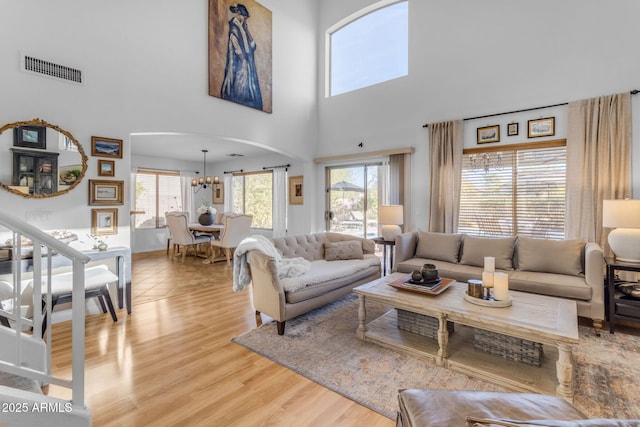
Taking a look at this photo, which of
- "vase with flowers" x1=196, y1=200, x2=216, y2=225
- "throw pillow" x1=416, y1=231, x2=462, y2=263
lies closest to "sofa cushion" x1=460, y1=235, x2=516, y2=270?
"throw pillow" x1=416, y1=231, x2=462, y2=263

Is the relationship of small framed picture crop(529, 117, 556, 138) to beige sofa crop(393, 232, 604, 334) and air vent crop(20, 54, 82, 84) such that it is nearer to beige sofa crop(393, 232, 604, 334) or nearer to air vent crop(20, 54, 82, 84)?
beige sofa crop(393, 232, 604, 334)

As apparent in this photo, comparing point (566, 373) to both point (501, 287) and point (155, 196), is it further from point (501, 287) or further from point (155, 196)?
point (155, 196)

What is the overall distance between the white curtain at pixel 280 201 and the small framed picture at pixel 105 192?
378 cm

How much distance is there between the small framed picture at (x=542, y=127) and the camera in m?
3.90

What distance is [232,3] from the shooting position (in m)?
4.83

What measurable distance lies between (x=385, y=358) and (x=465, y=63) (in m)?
4.30

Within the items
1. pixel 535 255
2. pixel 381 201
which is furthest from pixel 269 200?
pixel 535 255

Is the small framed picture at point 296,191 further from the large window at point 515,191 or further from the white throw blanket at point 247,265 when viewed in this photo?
the white throw blanket at point 247,265

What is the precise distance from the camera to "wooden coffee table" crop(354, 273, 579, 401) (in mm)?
1856

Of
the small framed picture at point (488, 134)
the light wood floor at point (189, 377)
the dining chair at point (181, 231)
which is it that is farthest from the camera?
the dining chair at point (181, 231)

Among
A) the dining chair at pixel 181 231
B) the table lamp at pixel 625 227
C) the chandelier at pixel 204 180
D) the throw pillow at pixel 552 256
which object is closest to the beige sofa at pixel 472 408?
the throw pillow at pixel 552 256

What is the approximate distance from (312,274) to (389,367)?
1.23m

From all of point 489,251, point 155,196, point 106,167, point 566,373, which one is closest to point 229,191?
point 155,196

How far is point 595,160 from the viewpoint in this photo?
11.7 feet
